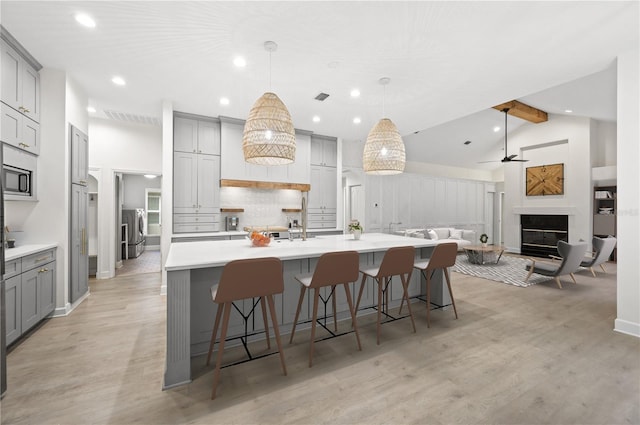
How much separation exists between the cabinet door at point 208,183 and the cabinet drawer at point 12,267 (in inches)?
97.0

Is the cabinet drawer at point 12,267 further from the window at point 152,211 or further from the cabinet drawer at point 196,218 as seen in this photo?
the window at point 152,211

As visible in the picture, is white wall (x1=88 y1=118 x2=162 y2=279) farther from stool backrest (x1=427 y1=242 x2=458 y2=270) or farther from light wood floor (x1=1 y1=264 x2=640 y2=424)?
→ stool backrest (x1=427 y1=242 x2=458 y2=270)

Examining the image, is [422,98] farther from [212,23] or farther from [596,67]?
[212,23]

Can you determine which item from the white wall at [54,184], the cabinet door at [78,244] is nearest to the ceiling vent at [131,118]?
the white wall at [54,184]

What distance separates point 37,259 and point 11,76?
71.5 inches

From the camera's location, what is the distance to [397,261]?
269 cm

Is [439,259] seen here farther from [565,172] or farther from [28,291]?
[565,172]

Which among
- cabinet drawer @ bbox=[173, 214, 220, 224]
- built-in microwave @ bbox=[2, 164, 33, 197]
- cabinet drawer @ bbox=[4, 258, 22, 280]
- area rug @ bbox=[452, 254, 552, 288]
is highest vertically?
built-in microwave @ bbox=[2, 164, 33, 197]

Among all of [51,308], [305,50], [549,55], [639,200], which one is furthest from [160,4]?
[639,200]

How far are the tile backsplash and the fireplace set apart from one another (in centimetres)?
695

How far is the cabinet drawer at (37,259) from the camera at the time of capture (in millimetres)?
2715

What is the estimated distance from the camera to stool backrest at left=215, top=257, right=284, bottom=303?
1.88m

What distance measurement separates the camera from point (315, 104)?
4434 millimetres

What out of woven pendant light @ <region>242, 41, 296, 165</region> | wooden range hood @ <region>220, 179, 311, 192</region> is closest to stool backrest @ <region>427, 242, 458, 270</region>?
woven pendant light @ <region>242, 41, 296, 165</region>
